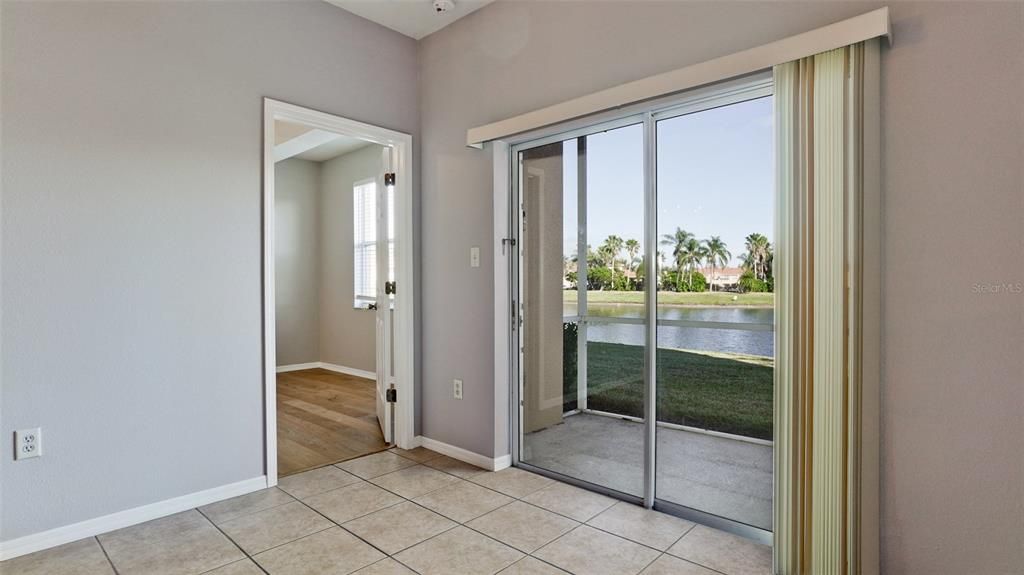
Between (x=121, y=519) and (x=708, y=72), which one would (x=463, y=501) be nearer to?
(x=121, y=519)

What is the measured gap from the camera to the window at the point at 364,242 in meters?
5.93

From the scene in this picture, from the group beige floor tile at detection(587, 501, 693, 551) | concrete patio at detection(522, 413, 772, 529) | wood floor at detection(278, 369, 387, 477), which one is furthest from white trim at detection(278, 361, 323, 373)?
beige floor tile at detection(587, 501, 693, 551)

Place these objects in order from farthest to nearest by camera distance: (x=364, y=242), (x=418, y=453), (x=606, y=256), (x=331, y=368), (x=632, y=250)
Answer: (x=331, y=368) → (x=364, y=242) → (x=418, y=453) → (x=606, y=256) → (x=632, y=250)

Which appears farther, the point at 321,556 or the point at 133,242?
the point at 133,242

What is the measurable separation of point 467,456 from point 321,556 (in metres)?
1.25

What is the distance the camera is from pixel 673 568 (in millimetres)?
2012

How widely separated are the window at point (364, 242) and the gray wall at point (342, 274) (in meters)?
0.09

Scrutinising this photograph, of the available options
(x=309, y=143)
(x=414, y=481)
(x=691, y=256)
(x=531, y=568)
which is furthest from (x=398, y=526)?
(x=309, y=143)

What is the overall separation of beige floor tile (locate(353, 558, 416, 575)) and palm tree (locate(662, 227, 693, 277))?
5.56 ft

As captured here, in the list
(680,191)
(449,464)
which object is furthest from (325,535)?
(680,191)

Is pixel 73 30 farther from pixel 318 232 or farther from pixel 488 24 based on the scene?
pixel 318 232

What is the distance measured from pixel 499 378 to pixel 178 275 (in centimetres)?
175

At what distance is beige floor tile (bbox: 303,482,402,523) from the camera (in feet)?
8.26

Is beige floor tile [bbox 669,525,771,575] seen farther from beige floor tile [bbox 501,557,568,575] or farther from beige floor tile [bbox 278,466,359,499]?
beige floor tile [bbox 278,466,359,499]
